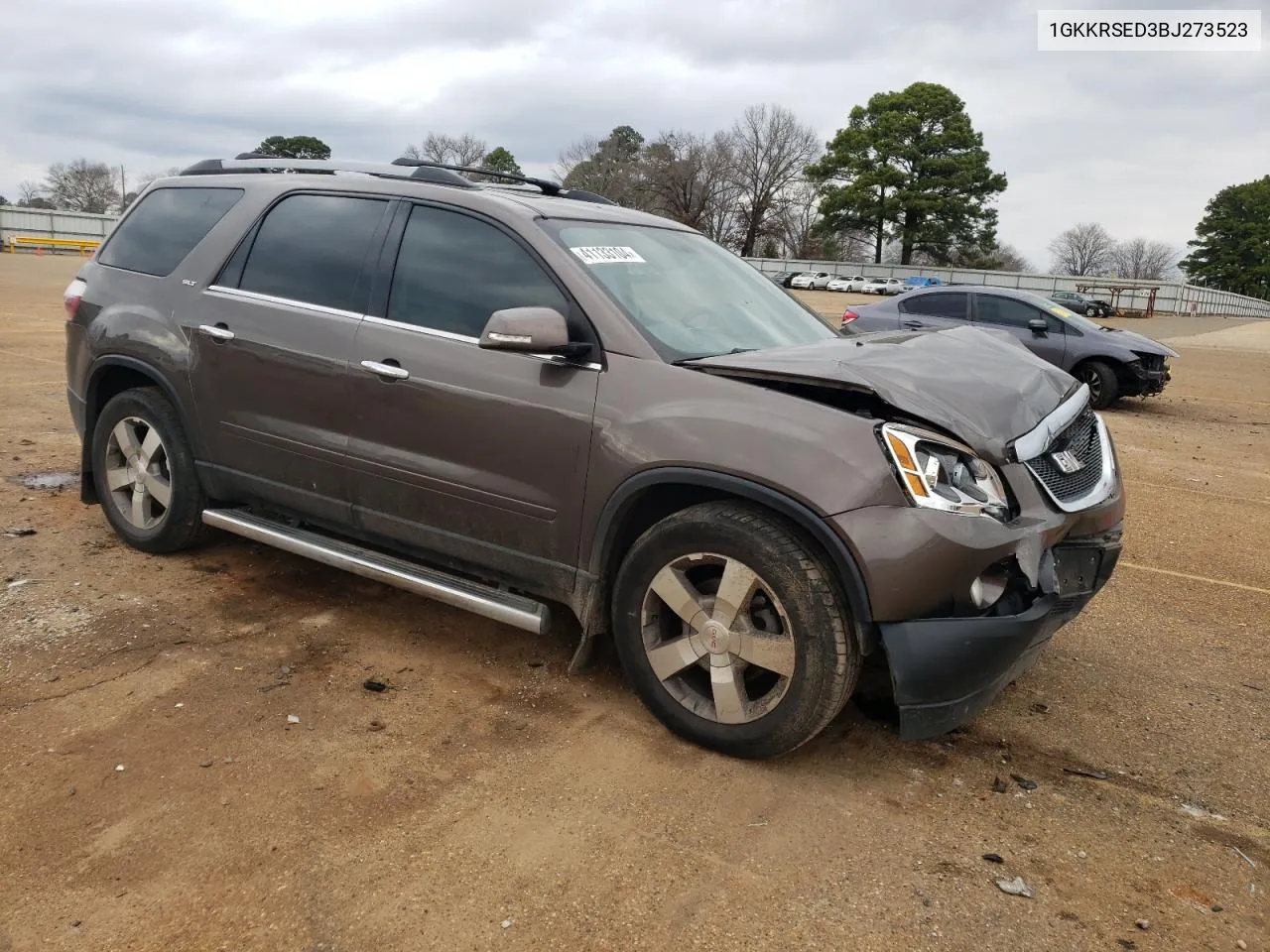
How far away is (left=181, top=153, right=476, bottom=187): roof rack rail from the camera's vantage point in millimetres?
4125

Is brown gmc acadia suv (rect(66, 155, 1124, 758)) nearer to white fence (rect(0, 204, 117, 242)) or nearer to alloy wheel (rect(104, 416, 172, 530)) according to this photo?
alloy wheel (rect(104, 416, 172, 530))

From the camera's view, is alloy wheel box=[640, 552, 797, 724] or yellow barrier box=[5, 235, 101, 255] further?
yellow barrier box=[5, 235, 101, 255]

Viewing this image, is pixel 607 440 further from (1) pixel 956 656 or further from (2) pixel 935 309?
(2) pixel 935 309

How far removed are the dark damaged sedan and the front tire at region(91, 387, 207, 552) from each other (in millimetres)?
9482

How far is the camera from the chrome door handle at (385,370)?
372 centimetres

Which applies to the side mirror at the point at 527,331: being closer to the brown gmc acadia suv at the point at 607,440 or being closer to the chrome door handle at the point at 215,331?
the brown gmc acadia suv at the point at 607,440

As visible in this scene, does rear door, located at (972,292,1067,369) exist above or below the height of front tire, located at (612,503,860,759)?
above

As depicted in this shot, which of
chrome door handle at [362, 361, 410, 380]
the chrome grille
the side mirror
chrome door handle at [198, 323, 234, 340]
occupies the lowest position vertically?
the chrome grille

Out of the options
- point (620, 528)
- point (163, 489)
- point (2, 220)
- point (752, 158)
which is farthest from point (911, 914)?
point (752, 158)

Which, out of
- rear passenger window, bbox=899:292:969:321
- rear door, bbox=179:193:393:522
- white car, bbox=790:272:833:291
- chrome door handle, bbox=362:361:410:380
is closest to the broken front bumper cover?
chrome door handle, bbox=362:361:410:380

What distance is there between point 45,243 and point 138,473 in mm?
55239

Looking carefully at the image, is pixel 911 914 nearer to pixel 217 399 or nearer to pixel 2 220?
pixel 217 399

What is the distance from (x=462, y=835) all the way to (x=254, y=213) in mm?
3001

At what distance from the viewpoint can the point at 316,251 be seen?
4.17 metres
